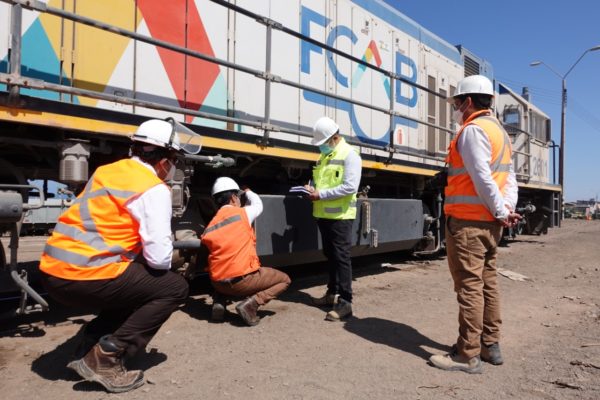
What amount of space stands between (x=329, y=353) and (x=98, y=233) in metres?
1.81

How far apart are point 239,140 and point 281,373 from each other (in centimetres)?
211

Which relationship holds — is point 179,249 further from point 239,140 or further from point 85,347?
point 85,347

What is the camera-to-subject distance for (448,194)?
3344mm

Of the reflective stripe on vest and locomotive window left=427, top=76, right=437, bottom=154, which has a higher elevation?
locomotive window left=427, top=76, right=437, bottom=154

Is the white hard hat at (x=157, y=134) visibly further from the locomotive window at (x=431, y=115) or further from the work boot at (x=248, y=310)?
the locomotive window at (x=431, y=115)

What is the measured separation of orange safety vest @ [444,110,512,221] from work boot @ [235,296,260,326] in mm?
1765

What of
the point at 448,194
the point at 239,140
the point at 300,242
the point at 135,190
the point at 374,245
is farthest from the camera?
the point at 374,245

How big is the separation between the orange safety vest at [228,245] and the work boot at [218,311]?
24 cm

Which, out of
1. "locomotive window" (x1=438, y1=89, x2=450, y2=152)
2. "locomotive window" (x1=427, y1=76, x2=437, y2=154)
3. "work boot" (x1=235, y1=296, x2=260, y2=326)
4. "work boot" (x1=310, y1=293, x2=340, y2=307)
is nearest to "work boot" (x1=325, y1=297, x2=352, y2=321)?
"work boot" (x1=310, y1=293, x2=340, y2=307)

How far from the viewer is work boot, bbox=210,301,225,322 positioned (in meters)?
3.98

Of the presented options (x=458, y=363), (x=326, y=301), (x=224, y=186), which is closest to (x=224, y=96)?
(x=224, y=186)

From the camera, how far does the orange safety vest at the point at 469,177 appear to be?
3139 millimetres

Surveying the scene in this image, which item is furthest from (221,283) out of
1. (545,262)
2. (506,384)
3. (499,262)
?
(545,262)

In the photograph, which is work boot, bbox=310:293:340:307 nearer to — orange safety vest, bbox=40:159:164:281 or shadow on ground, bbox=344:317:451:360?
shadow on ground, bbox=344:317:451:360
